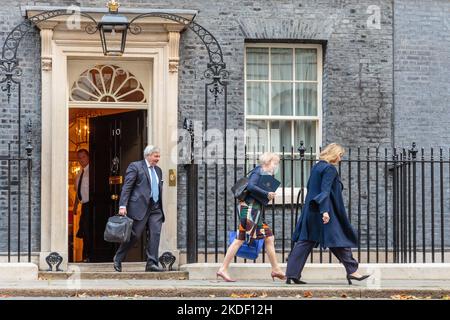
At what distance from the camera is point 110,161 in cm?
1798

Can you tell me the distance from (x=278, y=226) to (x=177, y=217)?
57.4 inches

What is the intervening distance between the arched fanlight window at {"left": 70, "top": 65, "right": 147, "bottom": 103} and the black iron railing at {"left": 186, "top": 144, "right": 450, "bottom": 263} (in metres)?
1.55

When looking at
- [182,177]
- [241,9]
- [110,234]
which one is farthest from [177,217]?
[241,9]

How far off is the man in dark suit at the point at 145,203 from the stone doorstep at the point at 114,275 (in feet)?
0.47

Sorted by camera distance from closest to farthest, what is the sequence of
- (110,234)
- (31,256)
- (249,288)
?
Answer: 1. (249,288)
2. (110,234)
3. (31,256)

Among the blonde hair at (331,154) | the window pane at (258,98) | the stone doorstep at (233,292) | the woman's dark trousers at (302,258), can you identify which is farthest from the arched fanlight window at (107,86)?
the stone doorstep at (233,292)

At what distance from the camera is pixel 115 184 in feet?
58.5

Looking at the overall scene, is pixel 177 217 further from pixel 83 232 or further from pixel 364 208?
pixel 364 208

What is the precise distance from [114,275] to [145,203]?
1012mm

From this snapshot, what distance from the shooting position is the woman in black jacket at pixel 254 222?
14773mm

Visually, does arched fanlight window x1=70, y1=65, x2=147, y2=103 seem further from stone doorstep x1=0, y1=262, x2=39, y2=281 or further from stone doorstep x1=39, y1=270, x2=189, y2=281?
stone doorstep x1=0, y1=262, x2=39, y2=281

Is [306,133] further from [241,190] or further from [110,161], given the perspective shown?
[241,190]

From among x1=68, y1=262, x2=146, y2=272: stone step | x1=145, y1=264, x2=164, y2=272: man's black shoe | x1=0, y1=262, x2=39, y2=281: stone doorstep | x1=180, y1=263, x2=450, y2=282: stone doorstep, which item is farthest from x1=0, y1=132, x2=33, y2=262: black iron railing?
x1=180, y1=263, x2=450, y2=282: stone doorstep

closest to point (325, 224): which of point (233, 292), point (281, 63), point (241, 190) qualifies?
point (241, 190)
